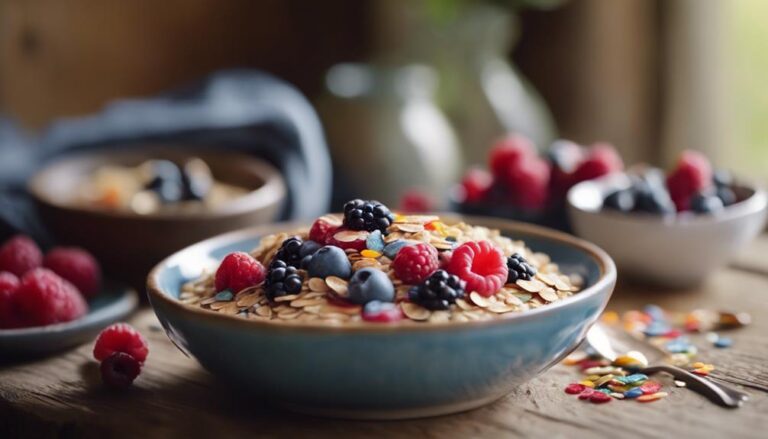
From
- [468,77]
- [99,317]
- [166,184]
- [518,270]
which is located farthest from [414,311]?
[468,77]

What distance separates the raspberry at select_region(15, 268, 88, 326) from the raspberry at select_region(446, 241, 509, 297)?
445mm

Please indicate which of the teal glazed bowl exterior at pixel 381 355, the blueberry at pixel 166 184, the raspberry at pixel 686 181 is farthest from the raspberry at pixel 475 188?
the teal glazed bowl exterior at pixel 381 355

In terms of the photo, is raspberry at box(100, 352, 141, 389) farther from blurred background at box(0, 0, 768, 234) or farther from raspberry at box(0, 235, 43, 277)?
blurred background at box(0, 0, 768, 234)

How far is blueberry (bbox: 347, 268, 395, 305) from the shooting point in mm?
798

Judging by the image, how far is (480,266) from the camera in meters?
0.85

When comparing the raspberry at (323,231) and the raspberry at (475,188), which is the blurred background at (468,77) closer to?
the raspberry at (475,188)

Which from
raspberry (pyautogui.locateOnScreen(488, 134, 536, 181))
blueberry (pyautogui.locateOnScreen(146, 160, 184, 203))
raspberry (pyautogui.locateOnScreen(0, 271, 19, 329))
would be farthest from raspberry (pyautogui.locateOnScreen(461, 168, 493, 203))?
raspberry (pyautogui.locateOnScreen(0, 271, 19, 329))

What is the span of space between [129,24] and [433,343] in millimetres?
1303

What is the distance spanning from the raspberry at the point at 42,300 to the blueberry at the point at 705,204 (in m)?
0.73

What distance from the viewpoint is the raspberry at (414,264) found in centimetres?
82

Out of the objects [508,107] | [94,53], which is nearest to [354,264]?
[508,107]

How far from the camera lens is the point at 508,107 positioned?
1750 millimetres

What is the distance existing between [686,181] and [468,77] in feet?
2.01

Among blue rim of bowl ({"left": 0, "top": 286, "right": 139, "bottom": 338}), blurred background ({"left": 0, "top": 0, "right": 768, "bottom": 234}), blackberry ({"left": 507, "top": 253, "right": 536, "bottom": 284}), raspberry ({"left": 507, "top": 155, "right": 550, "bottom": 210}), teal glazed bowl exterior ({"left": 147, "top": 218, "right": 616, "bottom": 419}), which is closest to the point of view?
teal glazed bowl exterior ({"left": 147, "top": 218, "right": 616, "bottom": 419})
